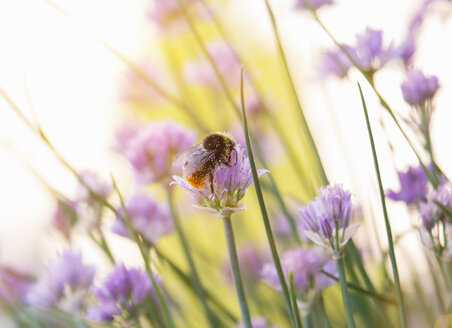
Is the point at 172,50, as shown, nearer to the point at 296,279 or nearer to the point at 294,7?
the point at 294,7

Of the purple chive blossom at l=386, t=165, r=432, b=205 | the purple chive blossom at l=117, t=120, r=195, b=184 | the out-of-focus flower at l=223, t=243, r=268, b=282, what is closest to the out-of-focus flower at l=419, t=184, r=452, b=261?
the purple chive blossom at l=386, t=165, r=432, b=205

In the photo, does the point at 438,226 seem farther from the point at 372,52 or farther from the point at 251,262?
the point at 251,262

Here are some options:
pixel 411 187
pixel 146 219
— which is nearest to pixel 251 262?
pixel 146 219

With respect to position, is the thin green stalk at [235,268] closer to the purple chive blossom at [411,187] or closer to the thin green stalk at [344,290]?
the thin green stalk at [344,290]

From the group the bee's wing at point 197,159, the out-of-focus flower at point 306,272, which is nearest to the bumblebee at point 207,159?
the bee's wing at point 197,159

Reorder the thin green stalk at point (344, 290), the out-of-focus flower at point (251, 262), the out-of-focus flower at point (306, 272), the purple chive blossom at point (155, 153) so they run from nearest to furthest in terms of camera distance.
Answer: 1. the thin green stalk at point (344, 290)
2. the out-of-focus flower at point (306, 272)
3. the purple chive blossom at point (155, 153)
4. the out-of-focus flower at point (251, 262)

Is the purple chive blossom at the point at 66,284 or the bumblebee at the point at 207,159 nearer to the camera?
the bumblebee at the point at 207,159

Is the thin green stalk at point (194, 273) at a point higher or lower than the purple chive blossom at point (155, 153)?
lower
